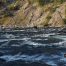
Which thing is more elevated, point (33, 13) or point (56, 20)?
point (33, 13)

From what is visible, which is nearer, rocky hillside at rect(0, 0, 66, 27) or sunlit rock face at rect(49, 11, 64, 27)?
sunlit rock face at rect(49, 11, 64, 27)

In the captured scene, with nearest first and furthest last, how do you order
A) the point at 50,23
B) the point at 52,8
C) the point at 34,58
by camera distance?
the point at 34,58 → the point at 50,23 → the point at 52,8

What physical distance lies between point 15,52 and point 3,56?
3193mm

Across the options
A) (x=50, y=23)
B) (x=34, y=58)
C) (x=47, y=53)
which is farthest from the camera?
(x=50, y=23)

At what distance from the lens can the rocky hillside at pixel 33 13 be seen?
80250 mm

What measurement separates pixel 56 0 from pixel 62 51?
60.5 metres

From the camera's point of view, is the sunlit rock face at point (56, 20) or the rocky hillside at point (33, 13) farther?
the rocky hillside at point (33, 13)

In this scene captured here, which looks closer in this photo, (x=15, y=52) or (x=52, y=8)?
(x=15, y=52)

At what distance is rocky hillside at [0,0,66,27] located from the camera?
80.2 metres

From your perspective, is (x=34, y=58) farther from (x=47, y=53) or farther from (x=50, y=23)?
(x=50, y=23)

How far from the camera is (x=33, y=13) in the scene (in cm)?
9069

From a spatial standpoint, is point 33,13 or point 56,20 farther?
point 33,13

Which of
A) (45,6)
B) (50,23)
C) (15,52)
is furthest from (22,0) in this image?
(15,52)

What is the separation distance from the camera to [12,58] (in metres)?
29.6
